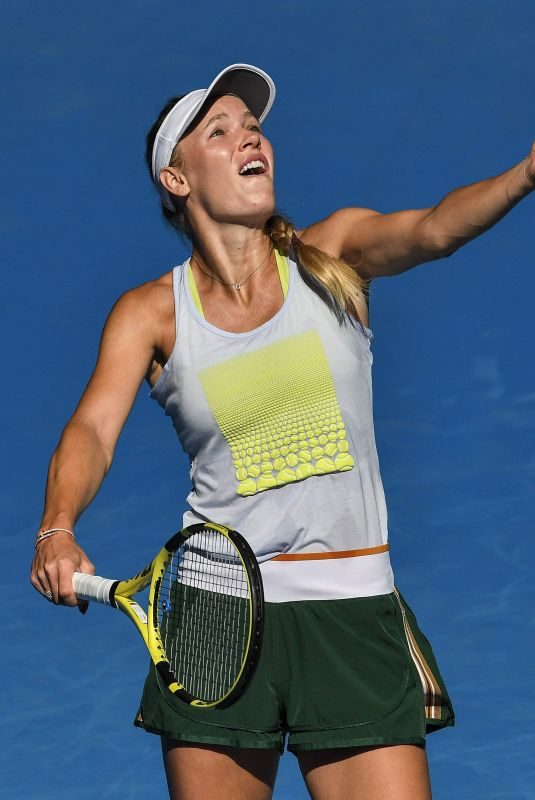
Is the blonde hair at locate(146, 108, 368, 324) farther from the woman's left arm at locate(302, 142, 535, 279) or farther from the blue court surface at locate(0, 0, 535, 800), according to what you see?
the blue court surface at locate(0, 0, 535, 800)

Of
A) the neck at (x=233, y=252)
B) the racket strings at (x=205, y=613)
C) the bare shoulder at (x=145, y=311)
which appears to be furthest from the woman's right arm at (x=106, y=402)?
the racket strings at (x=205, y=613)

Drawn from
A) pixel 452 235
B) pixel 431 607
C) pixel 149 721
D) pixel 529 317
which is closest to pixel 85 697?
pixel 431 607

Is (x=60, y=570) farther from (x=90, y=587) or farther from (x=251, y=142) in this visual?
(x=251, y=142)

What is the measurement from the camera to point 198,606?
311 centimetres

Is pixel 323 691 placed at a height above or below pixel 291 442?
below

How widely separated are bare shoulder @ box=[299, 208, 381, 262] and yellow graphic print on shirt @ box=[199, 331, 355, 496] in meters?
0.26

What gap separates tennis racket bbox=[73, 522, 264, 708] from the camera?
284 cm

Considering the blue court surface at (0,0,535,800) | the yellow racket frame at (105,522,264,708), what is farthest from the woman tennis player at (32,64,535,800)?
the blue court surface at (0,0,535,800)

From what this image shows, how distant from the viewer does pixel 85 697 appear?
7809 mm

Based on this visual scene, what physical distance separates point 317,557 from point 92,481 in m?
0.54

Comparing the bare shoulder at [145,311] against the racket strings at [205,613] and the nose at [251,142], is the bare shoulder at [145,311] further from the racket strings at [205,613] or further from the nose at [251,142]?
the racket strings at [205,613]

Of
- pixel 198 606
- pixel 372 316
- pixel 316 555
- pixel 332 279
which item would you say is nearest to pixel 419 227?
pixel 332 279

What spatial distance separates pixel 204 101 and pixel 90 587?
126 centimetres

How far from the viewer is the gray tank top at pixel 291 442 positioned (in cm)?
308
